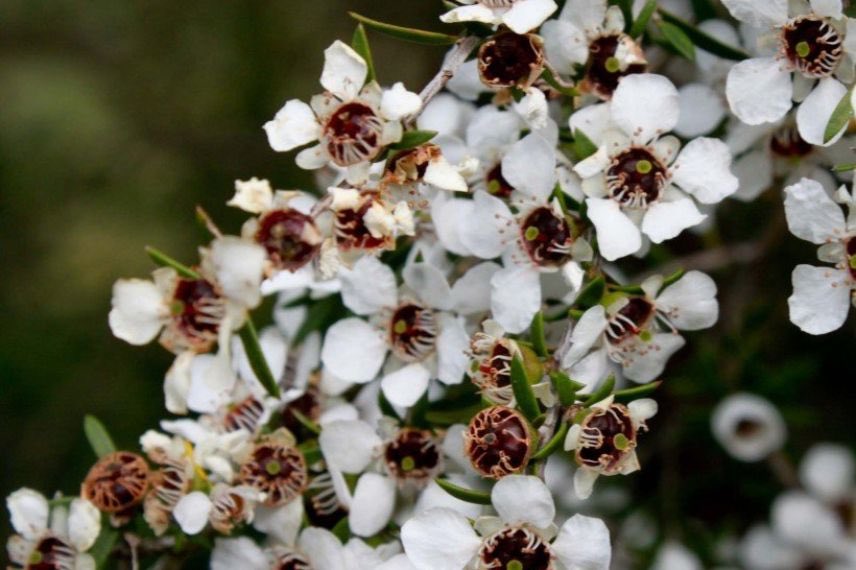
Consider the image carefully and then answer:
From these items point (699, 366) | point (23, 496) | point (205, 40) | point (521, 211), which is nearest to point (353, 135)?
point (521, 211)

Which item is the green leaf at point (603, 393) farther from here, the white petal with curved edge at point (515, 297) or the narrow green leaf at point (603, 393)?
the white petal with curved edge at point (515, 297)

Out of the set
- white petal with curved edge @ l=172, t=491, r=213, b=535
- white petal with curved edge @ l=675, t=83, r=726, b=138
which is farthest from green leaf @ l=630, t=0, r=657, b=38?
white petal with curved edge @ l=172, t=491, r=213, b=535

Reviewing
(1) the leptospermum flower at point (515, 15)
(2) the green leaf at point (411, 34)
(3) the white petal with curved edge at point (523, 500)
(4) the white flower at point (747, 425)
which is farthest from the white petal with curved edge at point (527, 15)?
(4) the white flower at point (747, 425)

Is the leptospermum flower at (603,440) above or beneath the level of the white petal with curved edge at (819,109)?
beneath

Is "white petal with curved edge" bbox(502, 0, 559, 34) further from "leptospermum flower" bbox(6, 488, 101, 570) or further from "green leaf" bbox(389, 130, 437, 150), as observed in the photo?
"leptospermum flower" bbox(6, 488, 101, 570)

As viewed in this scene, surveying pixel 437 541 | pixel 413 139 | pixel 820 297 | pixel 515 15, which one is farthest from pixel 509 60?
pixel 437 541

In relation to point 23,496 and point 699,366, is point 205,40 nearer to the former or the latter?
point 699,366

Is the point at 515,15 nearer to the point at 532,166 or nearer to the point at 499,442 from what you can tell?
the point at 532,166
